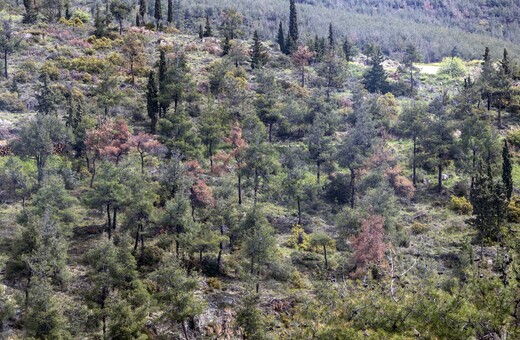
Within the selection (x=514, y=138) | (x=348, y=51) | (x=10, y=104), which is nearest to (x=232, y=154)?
(x=10, y=104)

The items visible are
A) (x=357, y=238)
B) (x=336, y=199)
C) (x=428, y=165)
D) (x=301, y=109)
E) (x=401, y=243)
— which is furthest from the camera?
(x=301, y=109)

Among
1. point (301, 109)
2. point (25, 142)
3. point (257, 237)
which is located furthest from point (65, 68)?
point (257, 237)

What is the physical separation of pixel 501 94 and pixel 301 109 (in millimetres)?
44279

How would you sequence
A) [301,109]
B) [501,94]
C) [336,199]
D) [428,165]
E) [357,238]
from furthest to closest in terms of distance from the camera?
[501,94] → [301,109] → [428,165] → [336,199] → [357,238]

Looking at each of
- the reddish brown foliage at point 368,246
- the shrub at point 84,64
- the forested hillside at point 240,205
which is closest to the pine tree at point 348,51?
the forested hillside at point 240,205

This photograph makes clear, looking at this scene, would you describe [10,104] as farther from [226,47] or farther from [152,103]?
[226,47]

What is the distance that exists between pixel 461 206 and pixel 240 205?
34.9m

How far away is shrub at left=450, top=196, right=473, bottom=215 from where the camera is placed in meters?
83.8

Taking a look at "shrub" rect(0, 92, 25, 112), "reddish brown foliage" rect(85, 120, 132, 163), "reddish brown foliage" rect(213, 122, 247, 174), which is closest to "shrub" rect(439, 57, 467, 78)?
"reddish brown foliage" rect(213, 122, 247, 174)

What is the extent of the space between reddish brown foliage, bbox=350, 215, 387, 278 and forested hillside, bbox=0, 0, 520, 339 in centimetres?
24

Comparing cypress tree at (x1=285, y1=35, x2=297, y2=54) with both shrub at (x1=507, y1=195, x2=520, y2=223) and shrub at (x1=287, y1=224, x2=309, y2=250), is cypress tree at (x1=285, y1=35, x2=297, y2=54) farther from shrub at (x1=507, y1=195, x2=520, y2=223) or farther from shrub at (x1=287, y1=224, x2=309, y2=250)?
shrub at (x1=287, y1=224, x2=309, y2=250)

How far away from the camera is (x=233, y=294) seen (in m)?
62.8

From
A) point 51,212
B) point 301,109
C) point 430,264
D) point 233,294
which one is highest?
point 301,109

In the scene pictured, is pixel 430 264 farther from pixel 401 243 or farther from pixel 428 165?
pixel 428 165
